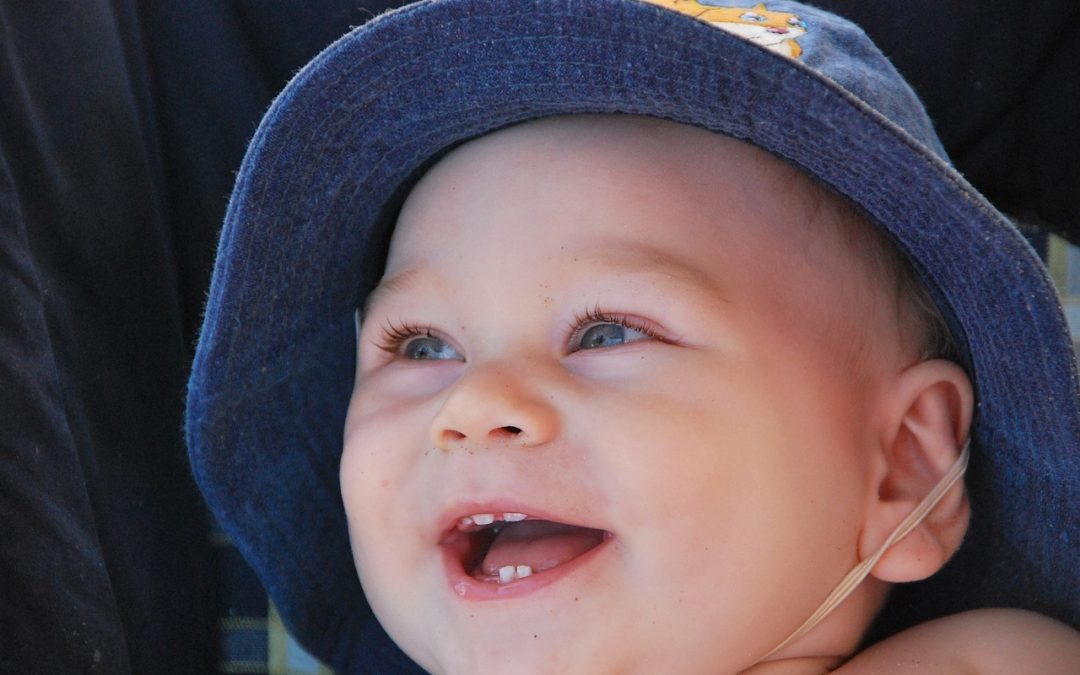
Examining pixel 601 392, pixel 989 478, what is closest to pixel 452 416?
pixel 601 392

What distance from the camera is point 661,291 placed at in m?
1.07

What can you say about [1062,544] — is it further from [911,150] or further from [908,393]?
[911,150]

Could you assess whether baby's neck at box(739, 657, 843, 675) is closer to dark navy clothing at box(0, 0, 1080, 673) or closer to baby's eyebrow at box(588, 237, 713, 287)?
baby's eyebrow at box(588, 237, 713, 287)

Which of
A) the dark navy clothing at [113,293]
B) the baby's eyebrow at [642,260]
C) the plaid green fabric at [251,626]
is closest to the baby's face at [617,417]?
the baby's eyebrow at [642,260]

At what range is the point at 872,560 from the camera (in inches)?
46.3

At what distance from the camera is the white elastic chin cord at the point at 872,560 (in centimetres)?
117

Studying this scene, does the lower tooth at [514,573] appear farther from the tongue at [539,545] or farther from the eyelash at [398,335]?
the eyelash at [398,335]

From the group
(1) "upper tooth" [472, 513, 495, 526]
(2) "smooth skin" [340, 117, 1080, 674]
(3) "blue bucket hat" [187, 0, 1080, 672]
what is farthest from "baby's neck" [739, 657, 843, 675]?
(1) "upper tooth" [472, 513, 495, 526]

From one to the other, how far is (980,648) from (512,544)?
0.43m

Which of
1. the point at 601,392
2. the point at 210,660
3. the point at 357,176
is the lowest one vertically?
the point at 210,660

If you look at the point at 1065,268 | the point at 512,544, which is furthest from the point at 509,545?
the point at 1065,268

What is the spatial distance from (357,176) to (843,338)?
48 centimetres

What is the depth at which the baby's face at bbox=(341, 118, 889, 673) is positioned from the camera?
103 centimetres

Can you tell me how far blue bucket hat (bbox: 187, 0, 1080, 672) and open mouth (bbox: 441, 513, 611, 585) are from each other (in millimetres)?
274
